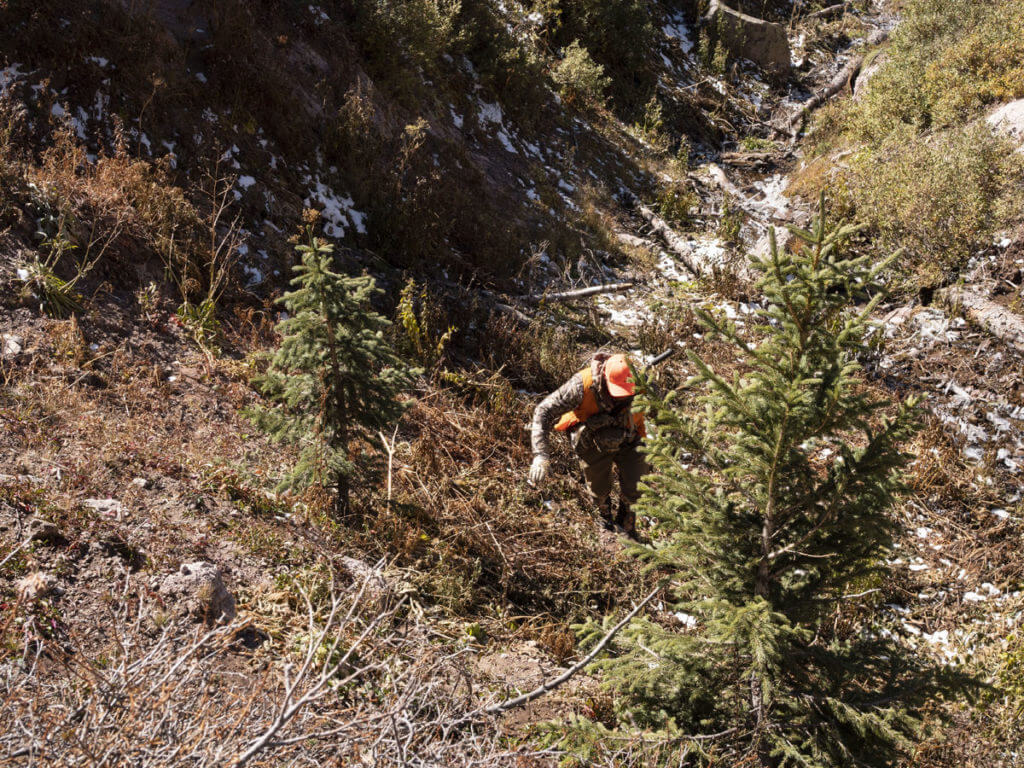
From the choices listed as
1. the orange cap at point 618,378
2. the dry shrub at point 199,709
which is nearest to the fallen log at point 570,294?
the orange cap at point 618,378

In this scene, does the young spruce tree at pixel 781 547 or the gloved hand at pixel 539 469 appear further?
the gloved hand at pixel 539 469

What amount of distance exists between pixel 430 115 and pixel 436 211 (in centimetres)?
218

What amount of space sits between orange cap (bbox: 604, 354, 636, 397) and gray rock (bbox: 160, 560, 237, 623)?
2751 mm

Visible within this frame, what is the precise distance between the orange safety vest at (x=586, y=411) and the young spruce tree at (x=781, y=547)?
162 cm

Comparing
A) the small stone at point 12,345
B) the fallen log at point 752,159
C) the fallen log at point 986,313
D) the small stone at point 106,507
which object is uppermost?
the fallen log at point 752,159

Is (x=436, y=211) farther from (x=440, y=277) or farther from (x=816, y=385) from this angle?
(x=816, y=385)

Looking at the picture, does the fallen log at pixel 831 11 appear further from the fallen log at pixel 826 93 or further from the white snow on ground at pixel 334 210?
the white snow on ground at pixel 334 210

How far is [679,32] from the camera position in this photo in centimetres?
1608

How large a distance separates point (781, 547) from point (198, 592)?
9.40 feet

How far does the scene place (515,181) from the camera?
382 inches

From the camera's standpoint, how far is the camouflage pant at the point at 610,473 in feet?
17.1

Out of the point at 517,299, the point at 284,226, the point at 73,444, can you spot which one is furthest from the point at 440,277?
the point at 73,444

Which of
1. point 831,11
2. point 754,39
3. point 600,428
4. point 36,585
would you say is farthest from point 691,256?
point 831,11

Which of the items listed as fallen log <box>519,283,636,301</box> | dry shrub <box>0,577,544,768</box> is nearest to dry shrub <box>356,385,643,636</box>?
dry shrub <box>0,577,544,768</box>
